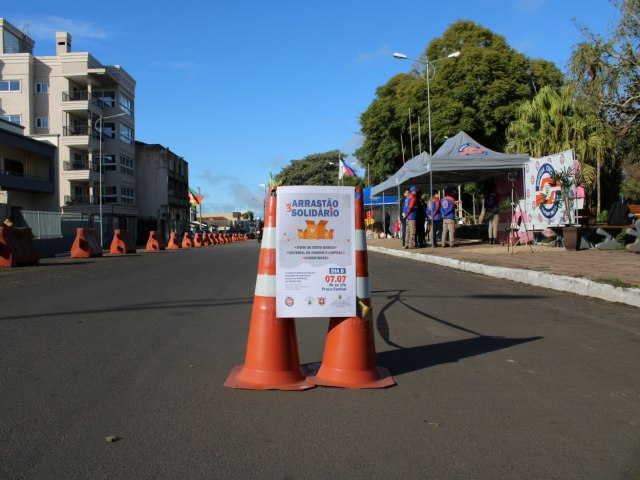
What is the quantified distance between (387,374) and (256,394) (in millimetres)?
1139

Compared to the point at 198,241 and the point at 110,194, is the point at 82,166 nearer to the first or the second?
the point at 110,194

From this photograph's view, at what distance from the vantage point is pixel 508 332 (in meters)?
6.36

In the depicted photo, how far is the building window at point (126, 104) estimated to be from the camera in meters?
50.7

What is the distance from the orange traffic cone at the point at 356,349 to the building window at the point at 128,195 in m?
49.6

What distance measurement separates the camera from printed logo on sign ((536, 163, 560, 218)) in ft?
49.8

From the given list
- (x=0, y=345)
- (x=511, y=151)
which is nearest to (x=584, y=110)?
(x=511, y=151)

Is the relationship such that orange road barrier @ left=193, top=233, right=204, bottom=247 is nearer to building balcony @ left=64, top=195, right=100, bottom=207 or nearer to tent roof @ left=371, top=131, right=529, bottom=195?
building balcony @ left=64, top=195, right=100, bottom=207

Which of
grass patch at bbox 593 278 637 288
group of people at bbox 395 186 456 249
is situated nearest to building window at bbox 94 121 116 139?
group of people at bbox 395 186 456 249

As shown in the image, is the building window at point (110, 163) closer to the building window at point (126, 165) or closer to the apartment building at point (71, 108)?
the apartment building at point (71, 108)

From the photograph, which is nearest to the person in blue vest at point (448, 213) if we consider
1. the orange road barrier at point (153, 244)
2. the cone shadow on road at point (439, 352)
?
the cone shadow on road at point (439, 352)

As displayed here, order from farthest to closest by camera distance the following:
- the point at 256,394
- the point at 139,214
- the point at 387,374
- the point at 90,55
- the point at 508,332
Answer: the point at 139,214, the point at 90,55, the point at 508,332, the point at 387,374, the point at 256,394

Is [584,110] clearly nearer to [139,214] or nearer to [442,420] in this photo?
[442,420]

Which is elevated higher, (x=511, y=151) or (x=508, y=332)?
(x=511, y=151)

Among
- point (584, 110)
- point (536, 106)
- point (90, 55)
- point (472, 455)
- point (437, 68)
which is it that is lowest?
point (472, 455)
